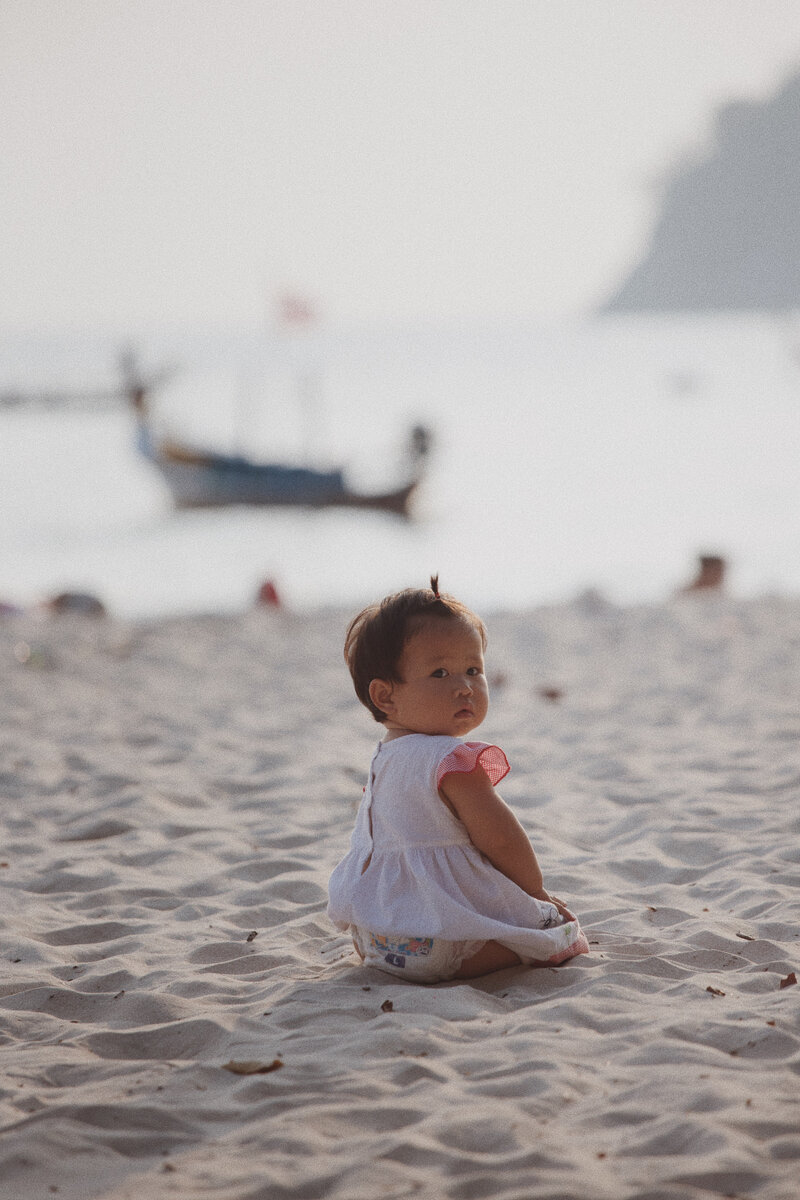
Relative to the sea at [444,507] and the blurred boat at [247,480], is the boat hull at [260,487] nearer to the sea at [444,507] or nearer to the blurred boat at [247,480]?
the blurred boat at [247,480]

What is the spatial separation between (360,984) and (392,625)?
2.98 ft

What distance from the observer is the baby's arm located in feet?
8.82

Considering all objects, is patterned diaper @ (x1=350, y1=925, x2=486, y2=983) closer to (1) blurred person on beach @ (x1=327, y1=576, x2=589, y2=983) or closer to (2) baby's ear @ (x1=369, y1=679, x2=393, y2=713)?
(1) blurred person on beach @ (x1=327, y1=576, x2=589, y2=983)

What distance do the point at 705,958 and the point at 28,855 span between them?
95.1 inches

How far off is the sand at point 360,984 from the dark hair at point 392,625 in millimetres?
782

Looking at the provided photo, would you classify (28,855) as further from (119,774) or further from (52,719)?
(52,719)

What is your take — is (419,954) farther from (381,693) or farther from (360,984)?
(381,693)

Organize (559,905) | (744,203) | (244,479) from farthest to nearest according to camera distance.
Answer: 1. (744,203)
2. (244,479)
3. (559,905)

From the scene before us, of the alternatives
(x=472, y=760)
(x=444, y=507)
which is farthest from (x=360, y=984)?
(x=444, y=507)

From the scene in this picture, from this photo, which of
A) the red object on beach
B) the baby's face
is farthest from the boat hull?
the baby's face

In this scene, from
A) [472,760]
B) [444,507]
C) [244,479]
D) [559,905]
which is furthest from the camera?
[444,507]

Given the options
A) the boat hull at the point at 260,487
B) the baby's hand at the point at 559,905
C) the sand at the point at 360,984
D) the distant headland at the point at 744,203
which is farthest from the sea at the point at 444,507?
the distant headland at the point at 744,203

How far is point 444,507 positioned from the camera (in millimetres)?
27234

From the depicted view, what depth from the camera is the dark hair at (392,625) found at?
8.82 ft
